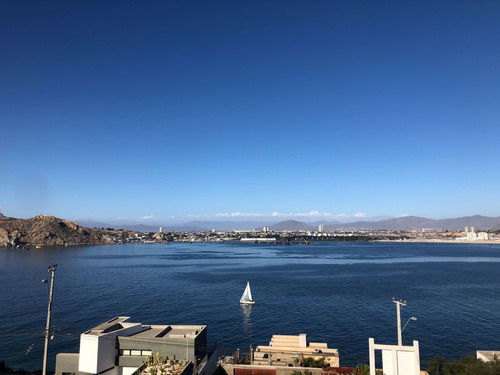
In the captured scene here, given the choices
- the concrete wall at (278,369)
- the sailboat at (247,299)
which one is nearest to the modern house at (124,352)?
the concrete wall at (278,369)

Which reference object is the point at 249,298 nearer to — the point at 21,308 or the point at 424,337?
the point at 424,337

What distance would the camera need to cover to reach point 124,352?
547 inches

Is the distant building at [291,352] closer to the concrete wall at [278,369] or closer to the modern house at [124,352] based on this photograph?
the concrete wall at [278,369]

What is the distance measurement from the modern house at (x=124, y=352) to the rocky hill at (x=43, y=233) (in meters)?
167

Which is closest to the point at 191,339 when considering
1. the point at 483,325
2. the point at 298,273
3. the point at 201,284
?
the point at 483,325

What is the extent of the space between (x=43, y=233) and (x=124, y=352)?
577ft

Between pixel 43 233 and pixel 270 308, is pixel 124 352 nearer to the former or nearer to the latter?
pixel 270 308

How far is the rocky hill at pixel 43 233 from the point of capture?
5910 inches

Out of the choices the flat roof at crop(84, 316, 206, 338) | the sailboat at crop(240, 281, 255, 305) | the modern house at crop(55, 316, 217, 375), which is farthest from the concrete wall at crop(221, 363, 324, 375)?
the sailboat at crop(240, 281, 255, 305)

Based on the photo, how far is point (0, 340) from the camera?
88.0 ft

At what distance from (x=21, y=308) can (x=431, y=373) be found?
41381 mm

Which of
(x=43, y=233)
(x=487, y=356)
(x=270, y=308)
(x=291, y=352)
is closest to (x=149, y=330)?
(x=291, y=352)

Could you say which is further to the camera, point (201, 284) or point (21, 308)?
point (201, 284)

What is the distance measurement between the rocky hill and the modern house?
167m
